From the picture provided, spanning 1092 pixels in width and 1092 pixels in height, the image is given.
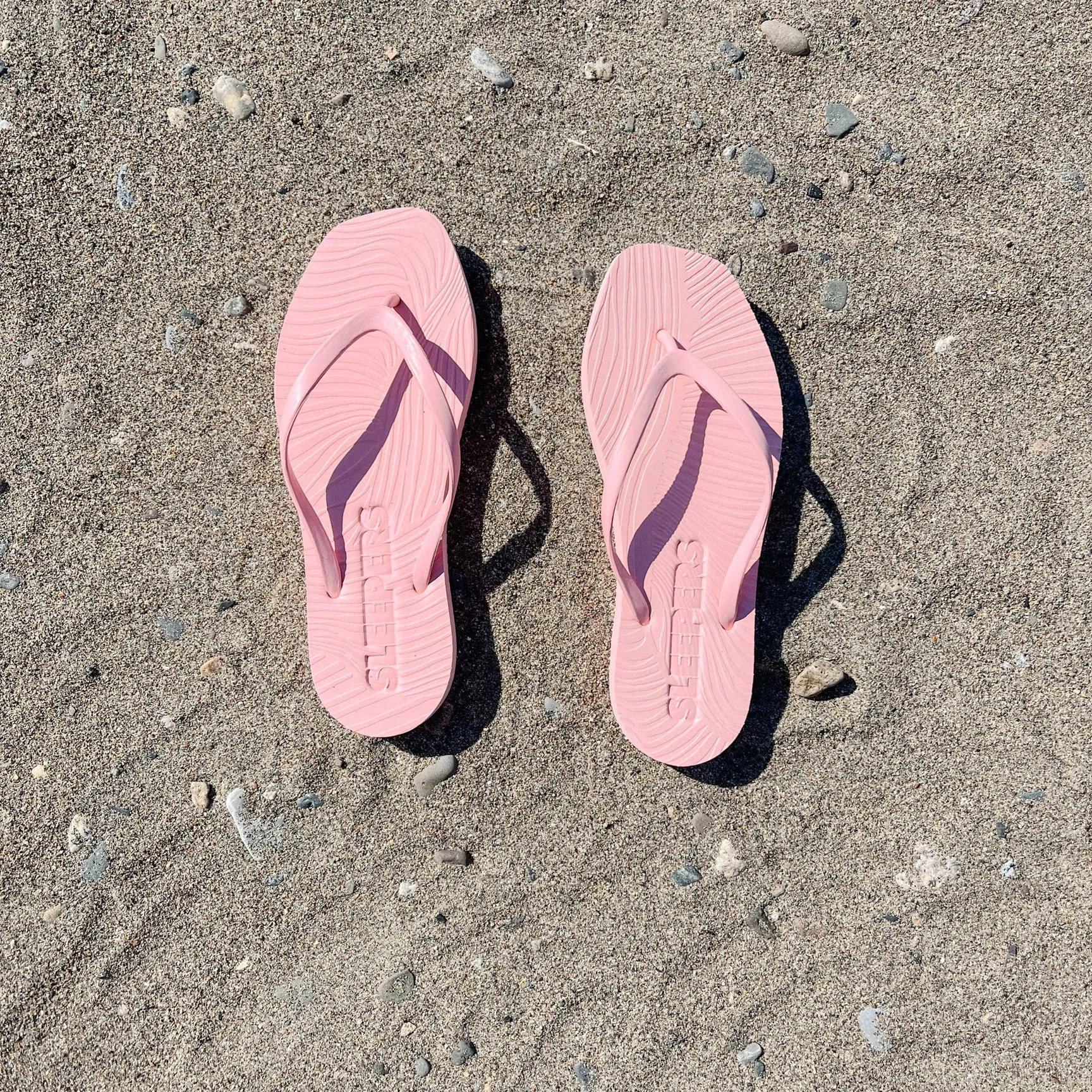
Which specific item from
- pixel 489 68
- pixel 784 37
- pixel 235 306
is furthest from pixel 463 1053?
pixel 784 37

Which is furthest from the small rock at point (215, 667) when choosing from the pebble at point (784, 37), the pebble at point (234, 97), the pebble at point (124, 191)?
the pebble at point (784, 37)

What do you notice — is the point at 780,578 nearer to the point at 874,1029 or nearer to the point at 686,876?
the point at 686,876

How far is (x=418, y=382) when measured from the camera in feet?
4.09

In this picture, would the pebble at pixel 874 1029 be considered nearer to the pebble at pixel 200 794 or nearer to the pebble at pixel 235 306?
the pebble at pixel 200 794

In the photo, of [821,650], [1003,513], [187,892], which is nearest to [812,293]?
[1003,513]

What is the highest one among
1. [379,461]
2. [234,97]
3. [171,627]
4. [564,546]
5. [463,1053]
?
[234,97]

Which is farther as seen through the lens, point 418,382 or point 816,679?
point 816,679

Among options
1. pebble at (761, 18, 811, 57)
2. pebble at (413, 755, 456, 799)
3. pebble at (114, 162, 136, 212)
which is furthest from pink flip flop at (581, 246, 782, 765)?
pebble at (114, 162, 136, 212)

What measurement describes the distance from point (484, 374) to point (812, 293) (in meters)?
0.66

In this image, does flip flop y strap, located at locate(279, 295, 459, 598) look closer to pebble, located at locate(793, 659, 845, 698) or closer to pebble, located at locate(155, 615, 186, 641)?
pebble, located at locate(155, 615, 186, 641)

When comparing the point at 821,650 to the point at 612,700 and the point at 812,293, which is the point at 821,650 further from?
the point at 812,293

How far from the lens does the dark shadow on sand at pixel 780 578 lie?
1365 mm

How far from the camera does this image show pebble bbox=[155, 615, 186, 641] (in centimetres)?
135

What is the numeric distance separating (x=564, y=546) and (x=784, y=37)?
3.49 ft
